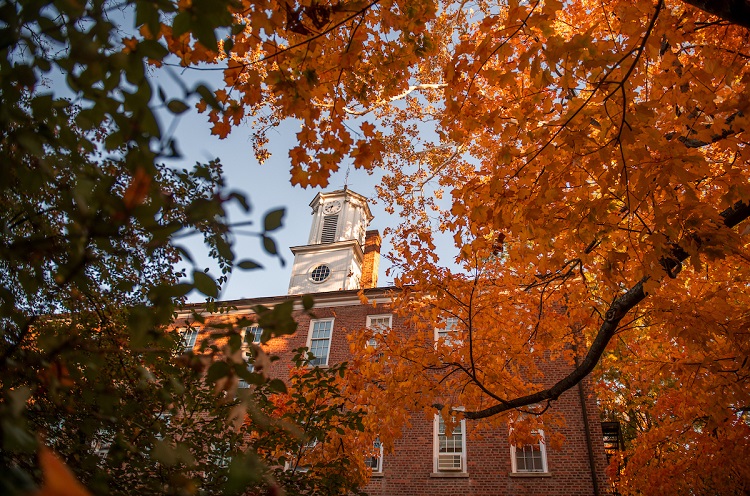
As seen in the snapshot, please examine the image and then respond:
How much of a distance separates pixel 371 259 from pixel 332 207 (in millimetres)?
4358

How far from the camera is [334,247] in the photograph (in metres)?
24.2

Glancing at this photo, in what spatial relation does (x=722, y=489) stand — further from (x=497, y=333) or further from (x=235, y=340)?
(x=235, y=340)

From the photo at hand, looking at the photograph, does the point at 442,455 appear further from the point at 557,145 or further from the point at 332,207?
the point at 332,207

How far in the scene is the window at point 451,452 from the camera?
13.7m

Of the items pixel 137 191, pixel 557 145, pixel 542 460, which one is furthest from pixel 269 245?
pixel 542 460

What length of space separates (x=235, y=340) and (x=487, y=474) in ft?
46.2

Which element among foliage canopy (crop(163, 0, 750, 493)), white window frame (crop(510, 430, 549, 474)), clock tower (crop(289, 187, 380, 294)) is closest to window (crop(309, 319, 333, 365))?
clock tower (crop(289, 187, 380, 294))

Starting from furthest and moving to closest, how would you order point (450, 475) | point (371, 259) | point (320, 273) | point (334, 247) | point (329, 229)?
point (329, 229), point (371, 259), point (334, 247), point (320, 273), point (450, 475)

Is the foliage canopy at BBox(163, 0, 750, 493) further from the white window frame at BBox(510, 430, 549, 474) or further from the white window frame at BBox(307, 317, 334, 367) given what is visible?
the white window frame at BBox(307, 317, 334, 367)

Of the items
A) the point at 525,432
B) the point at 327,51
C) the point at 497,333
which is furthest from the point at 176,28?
A: the point at 525,432

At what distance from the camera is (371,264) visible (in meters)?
24.2

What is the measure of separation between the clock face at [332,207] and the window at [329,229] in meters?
0.36

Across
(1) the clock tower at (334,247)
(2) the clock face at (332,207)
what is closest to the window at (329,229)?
(1) the clock tower at (334,247)

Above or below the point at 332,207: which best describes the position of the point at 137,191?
below
